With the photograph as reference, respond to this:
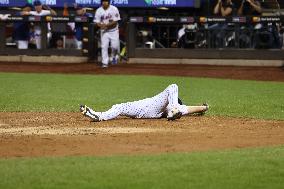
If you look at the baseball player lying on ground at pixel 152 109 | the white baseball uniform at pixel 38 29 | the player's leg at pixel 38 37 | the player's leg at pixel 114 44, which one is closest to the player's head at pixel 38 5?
the white baseball uniform at pixel 38 29

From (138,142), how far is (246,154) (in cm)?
139

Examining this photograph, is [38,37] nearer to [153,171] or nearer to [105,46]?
[105,46]

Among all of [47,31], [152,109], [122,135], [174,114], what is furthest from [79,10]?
[122,135]

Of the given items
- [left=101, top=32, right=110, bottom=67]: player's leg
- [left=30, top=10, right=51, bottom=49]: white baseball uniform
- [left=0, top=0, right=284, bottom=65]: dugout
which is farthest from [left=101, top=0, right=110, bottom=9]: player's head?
[left=30, top=10, right=51, bottom=49]: white baseball uniform

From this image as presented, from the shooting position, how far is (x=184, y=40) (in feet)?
77.4

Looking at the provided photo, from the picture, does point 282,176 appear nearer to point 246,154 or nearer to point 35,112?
point 246,154

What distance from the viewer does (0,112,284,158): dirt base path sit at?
328 inches

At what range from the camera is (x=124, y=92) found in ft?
53.2

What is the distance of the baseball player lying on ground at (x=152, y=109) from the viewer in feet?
34.6

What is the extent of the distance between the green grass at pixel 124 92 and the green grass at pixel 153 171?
4341 millimetres

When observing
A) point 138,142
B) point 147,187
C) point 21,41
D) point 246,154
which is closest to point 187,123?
point 138,142

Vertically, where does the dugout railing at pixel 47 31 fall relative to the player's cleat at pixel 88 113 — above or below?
below

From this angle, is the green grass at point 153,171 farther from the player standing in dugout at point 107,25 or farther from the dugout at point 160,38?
the dugout at point 160,38

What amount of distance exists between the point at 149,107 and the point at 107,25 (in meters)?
12.1
